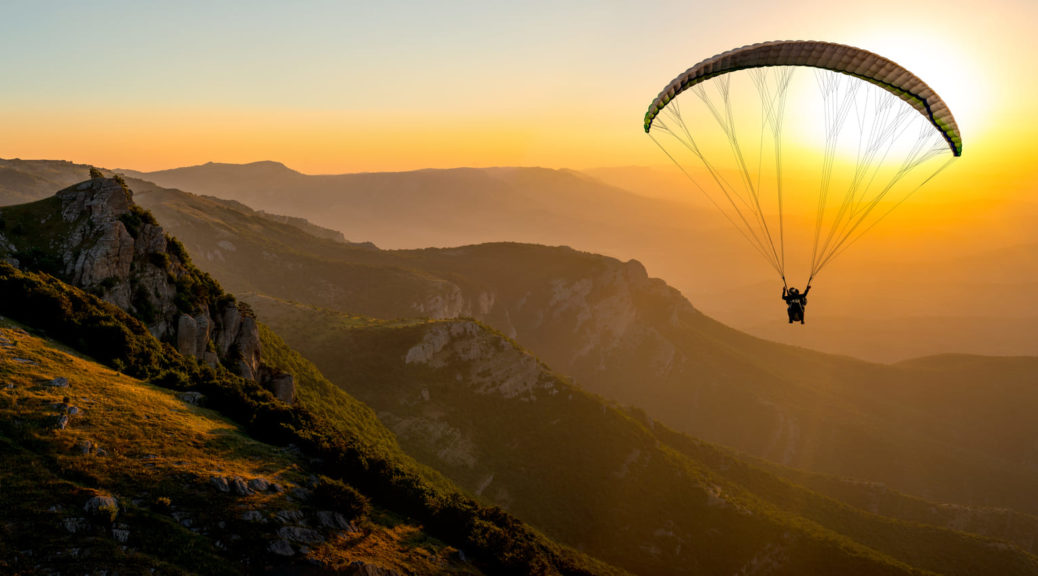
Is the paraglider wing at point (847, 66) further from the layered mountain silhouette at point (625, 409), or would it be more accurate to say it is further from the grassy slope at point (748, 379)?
the grassy slope at point (748, 379)

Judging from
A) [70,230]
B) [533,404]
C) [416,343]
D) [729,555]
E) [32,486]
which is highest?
[70,230]

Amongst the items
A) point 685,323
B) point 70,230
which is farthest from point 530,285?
point 70,230

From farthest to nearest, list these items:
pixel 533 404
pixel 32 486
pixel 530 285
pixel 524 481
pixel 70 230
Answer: pixel 530 285 → pixel 533 404 → pixel 524 481 → pixel 70 230 → pixel 32 486

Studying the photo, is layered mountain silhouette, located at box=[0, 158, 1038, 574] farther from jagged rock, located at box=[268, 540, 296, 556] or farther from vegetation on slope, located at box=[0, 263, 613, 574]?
jagged rock, located at box=[268, 540, 296, 556]

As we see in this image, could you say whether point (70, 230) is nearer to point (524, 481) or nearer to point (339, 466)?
point (339, 466)

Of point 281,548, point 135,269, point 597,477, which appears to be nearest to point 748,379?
point 597,477

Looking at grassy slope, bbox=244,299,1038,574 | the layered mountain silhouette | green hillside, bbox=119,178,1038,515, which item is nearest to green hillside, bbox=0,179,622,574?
the layered mountain silhouette

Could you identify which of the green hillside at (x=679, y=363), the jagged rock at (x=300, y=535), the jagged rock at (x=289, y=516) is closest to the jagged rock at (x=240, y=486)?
the jagged rock at (x=289, y=516)
